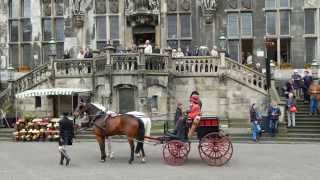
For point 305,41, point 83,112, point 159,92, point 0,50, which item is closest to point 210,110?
point 159,92

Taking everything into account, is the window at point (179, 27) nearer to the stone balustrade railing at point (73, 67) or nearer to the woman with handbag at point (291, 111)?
the stone balustrade railing at point (73, 67)

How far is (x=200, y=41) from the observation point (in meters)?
36.6

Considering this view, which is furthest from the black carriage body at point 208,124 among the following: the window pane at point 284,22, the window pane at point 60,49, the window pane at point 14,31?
the window pane at point 14,31

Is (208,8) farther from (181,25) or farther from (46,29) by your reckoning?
(46,29)

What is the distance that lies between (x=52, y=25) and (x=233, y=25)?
458 inches

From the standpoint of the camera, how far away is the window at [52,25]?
126 ft

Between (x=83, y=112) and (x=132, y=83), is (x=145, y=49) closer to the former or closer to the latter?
(x=132, y=83)

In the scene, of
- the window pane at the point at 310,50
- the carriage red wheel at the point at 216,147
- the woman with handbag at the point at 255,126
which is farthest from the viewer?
the window pane at the point at 310,50

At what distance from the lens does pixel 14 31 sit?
39.4 metres

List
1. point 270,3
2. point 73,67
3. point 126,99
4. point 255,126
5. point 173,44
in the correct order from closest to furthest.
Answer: point 255,126, point 126,99, point 73,67, point 270,3, point 173,44

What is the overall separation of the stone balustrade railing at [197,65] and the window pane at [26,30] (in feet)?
38.1

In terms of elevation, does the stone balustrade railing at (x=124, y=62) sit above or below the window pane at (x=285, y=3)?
below

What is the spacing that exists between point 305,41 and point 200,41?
634 centimetres

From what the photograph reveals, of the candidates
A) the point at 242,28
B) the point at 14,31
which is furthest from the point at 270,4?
the point at 14,31
